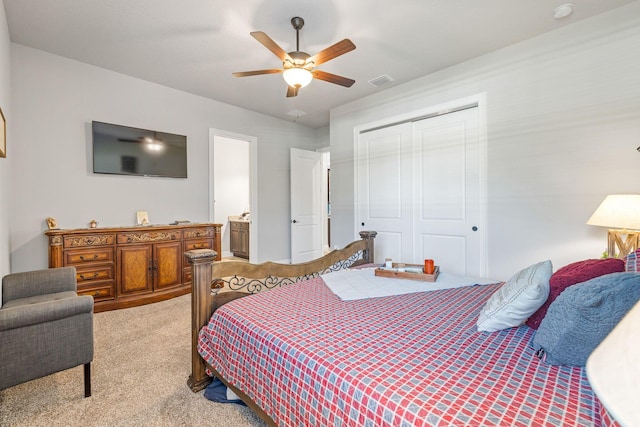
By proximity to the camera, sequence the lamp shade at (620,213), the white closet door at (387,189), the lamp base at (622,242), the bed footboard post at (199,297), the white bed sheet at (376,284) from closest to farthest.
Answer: the bed footboard post at (199,297) → the white bed sheet at (376,284) → the lamp shade at (620,213) → the lamp base at (622,242) → the white closet door at (387,189)

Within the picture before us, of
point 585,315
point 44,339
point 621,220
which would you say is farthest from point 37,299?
point 621,220

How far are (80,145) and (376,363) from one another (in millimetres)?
3865

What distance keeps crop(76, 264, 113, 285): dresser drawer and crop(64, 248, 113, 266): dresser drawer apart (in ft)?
0.23

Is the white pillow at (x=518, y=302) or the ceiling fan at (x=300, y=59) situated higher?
the ceiling fan at (x=300, y=59)

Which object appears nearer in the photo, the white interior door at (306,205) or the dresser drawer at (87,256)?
the dresser drawer at (87,256)

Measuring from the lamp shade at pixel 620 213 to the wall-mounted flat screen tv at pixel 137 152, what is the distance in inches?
173

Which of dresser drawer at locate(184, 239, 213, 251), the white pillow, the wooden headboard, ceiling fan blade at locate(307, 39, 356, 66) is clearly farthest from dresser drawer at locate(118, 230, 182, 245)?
the white pillow

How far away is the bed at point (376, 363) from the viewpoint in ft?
2.78

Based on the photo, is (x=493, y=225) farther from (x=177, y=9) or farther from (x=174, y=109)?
(x=174, y=109)

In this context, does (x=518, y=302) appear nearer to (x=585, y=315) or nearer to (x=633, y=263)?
(x=585, y=315)

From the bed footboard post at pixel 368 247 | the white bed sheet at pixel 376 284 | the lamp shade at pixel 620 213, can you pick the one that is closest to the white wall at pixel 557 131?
the lamp shade at pixel 620 213

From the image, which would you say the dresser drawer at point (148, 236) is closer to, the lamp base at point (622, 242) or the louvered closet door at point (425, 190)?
the louvered closet door at point (425, 190)

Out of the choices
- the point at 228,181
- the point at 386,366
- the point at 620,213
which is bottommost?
the point at 386,366

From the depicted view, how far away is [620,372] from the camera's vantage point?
0.98 ft
